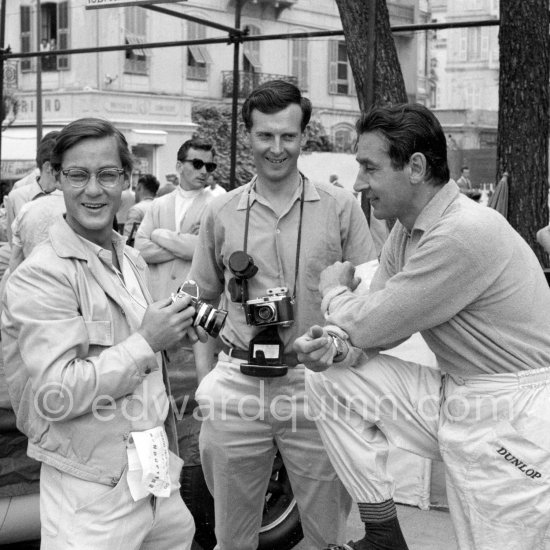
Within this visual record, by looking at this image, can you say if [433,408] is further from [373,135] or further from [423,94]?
[423,94]

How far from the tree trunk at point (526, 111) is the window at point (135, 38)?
20832 millimetres

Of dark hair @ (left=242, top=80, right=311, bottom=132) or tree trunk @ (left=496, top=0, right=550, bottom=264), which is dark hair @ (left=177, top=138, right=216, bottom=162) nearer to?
tree trunk @ (left=496, top=0, right=550, bottom=264)

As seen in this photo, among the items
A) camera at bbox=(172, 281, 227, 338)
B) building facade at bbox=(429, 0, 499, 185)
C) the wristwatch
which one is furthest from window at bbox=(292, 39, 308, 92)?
camera at bbox=(172, 281, 227, 338)

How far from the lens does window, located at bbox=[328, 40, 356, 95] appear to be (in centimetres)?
3164

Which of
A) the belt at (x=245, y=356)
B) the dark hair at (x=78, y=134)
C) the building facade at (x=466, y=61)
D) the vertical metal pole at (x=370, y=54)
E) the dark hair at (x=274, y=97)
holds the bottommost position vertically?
the belt at (x=245, y=356)

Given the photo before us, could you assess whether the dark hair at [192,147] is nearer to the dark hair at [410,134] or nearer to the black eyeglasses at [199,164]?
the black eyeglasses at [199,164]

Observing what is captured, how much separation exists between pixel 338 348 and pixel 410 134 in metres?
0.73

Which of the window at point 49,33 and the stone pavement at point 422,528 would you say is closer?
the stone pavement at point 422,528

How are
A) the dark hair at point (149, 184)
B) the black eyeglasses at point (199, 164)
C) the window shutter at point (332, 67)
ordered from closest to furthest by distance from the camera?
the black eyeglasses at point (199, 164)
the dark hair at point (149, 184)
the window shutter at point (332, 67)

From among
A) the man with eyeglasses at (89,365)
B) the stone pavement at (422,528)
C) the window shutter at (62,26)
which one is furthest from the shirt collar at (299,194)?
the window shutter at (62,26)

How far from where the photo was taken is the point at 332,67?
104 ft

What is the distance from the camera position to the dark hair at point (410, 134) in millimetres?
3234

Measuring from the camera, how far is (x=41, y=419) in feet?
9.09

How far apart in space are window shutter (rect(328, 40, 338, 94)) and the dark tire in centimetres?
2791
